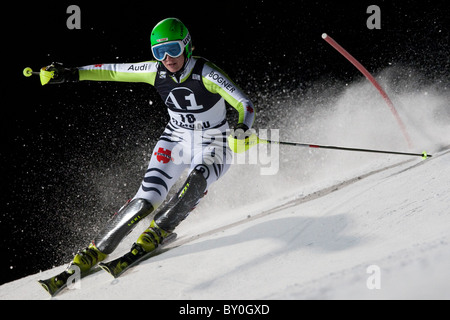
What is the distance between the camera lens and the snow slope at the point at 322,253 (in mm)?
2033

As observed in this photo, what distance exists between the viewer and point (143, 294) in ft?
8.58

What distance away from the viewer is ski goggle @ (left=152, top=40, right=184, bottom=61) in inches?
129

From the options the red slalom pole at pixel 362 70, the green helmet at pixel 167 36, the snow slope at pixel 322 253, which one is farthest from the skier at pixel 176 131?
the red slalom pole at pixel 362 70

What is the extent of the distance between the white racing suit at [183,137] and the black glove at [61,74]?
2.3 inches

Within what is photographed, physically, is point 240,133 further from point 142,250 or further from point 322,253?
point 142,250

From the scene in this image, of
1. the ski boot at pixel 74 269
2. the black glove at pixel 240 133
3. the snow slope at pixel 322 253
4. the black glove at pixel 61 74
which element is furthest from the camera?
the black glove at pixel 61 74

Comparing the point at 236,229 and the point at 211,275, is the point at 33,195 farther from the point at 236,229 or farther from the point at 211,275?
the point at 211,275

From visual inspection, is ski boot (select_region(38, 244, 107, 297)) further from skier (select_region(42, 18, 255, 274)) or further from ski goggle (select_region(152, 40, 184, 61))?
ski goggle (select_region(152, 40, 184, 61))

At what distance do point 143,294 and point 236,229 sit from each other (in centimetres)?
112

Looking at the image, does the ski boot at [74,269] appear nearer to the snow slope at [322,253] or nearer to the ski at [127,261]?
the snow slope at [322,253]

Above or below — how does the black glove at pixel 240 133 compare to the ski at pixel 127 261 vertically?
above

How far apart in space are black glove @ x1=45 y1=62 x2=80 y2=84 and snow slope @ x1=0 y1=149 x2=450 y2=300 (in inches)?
62.4

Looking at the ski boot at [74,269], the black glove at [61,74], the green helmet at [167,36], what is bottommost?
the ski boot at [74,269]

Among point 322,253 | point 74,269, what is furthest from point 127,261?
point 322,253
